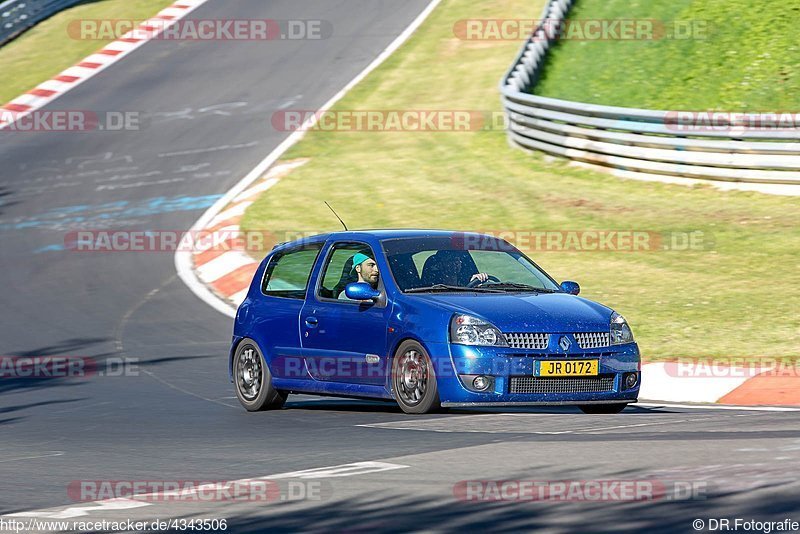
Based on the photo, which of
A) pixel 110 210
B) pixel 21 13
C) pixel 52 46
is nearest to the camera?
pixel 110 210

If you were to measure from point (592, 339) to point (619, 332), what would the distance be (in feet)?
1.16

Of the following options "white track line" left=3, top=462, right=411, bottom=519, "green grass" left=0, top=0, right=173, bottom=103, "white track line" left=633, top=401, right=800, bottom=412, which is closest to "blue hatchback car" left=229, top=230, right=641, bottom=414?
"white track line" left=633, top=401, right=800, bottom=412

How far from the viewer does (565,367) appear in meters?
10.5

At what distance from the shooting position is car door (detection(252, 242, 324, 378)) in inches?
Answer: 466

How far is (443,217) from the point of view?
2117 cm

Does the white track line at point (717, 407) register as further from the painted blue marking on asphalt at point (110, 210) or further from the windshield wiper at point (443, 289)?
the painted blue marking on asphalt at point (110, 210)

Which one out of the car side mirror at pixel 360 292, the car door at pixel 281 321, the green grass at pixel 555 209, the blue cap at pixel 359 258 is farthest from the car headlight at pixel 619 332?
the car door at pixel 281 321

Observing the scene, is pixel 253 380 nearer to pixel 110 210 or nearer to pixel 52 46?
pixel 110 210

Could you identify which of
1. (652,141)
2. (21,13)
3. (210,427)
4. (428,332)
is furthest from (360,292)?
(21,13)

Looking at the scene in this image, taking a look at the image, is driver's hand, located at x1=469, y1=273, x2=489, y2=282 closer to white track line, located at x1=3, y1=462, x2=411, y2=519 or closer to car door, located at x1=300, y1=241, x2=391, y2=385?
car door, located at x1=300, y1=241, x2=391, y2=385

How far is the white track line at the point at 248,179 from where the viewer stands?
1784cm

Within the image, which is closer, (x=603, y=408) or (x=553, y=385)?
(x=553, y=385)

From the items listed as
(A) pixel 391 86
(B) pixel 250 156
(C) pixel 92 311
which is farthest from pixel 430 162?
(C) pixel 92 311

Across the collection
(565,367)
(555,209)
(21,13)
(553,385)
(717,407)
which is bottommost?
(717,407)
